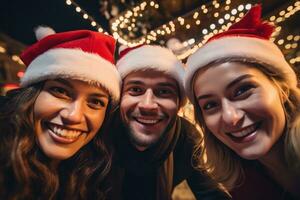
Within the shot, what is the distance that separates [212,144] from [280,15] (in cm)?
352

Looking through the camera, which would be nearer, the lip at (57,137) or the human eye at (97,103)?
the lip at (57,137)

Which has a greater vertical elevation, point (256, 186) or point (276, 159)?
point (276, 159)

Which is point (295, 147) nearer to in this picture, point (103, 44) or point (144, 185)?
point (144, 185)

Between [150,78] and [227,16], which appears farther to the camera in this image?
[227,16]

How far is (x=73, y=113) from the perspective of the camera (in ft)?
5.31

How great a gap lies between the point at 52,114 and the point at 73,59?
38cm

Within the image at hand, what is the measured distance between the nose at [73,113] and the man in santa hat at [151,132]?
450 mm

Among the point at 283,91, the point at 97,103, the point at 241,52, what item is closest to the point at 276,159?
the point at 283,91

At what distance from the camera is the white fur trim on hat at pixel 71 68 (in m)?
1.62

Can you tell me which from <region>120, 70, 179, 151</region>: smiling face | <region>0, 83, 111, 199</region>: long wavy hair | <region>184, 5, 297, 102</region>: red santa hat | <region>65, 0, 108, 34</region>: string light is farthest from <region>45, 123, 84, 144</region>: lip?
<region>65, 0, 108, 34</region>: string light

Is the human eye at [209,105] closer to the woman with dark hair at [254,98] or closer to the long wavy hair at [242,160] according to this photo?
A: the woman with dark hair at [254,98]

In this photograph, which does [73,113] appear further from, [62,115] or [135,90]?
[135,90]

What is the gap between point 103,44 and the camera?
1944mm

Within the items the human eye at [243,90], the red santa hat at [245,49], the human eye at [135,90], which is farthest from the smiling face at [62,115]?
the human eye at [243,90]
